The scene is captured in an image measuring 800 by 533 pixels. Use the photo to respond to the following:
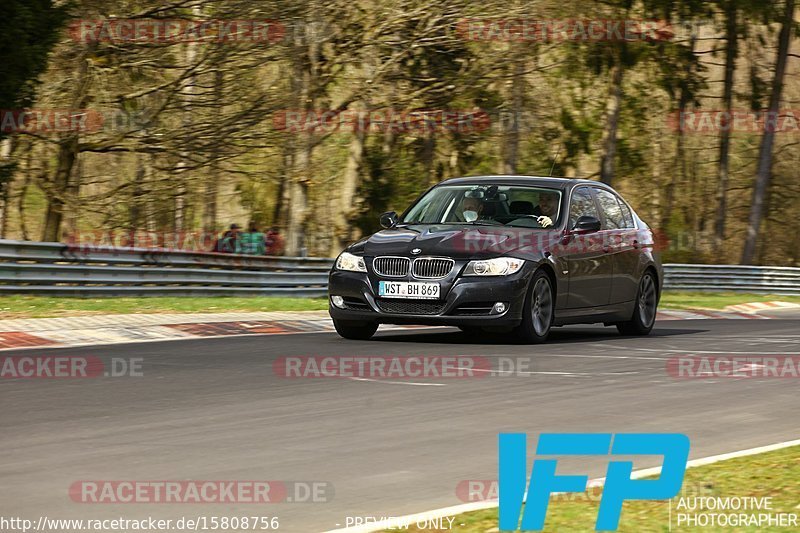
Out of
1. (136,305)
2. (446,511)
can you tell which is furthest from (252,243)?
(446,511)

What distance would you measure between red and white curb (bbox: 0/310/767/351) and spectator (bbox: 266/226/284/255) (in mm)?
18123

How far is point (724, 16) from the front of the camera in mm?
41094

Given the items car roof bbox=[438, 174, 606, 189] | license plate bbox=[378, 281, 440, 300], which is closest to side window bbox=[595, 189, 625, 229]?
car roof bbox=[438, 174, 606, 189]

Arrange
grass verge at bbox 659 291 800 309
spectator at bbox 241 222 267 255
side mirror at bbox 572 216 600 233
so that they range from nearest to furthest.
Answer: side mirror at bbox 572 216 600 233, grass verge at bbox 659 291 800 309, spectator at bbox 241 222 267 255

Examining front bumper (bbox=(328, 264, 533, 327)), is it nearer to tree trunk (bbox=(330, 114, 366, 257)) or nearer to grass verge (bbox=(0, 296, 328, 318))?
grass verge (bbox=(0, 296, 328, 318))

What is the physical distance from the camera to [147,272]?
63.8 ft

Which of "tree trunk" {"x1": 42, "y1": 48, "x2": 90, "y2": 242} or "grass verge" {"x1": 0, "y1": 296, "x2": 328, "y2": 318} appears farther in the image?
"tree trunk" {"x1": 42, "y1": 48, "x2": 90, "y2": 242}

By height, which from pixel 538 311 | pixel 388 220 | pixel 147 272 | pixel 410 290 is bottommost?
pixel 147 272

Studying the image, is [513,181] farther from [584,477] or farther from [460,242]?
[584,477]

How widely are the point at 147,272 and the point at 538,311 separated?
7.16 meters

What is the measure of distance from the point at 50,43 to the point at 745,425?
14.3 meters

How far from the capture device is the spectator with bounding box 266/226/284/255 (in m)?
36.6

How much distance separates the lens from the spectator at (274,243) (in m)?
36.6

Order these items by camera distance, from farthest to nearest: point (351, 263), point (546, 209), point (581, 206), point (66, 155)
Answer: point (66, 155)
point (581, 206)
point (546, 209)
point (351, 263)
